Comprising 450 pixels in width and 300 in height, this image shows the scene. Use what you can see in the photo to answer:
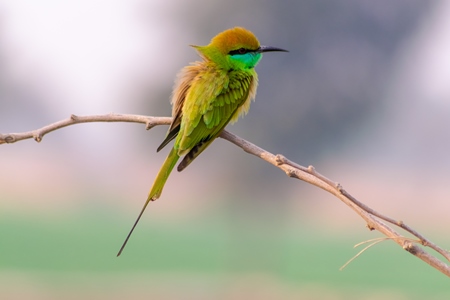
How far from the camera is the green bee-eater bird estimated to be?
4.34 feet

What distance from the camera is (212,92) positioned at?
4.75 feet

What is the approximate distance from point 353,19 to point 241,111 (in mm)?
9682

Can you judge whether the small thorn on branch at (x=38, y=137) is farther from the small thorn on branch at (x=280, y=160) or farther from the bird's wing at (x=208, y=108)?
the small thorn on branch at (x=280, y=160)

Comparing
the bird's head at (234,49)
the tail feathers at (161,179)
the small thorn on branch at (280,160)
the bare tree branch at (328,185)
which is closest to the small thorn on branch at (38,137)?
the bare tree branch at (328,185)

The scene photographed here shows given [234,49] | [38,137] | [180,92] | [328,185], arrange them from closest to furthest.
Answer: [328,185], [38,137], [180,92], [234,49]

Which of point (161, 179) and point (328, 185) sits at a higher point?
point (328, 185)

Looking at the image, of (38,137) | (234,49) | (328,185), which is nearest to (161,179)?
(38,137)

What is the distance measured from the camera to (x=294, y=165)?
3.17ft

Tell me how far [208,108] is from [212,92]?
61mm

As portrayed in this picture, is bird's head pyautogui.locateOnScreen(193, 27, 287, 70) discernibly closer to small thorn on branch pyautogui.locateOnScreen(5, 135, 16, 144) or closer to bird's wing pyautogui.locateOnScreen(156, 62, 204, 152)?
bird's wing pyautogui.locateOnScreen(156, 62, 204, 152)

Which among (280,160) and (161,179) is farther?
(161,179)

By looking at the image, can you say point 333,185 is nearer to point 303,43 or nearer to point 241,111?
point 241,111

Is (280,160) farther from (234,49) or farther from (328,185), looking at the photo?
(234,49)

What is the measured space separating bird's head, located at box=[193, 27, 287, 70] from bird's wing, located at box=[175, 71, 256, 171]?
0.03 meters
